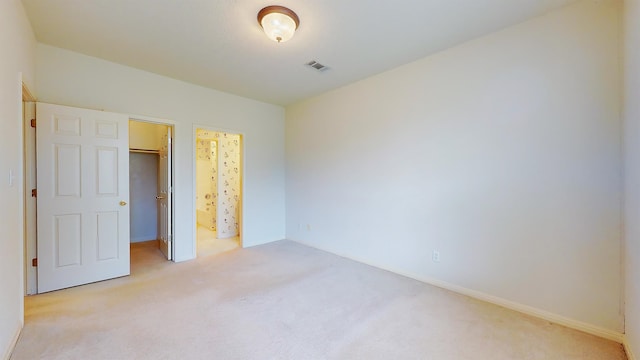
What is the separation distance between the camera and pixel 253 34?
2529mm

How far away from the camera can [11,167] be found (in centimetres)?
187

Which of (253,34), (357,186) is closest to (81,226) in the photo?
(253,34)

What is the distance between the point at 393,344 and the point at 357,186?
225 cm

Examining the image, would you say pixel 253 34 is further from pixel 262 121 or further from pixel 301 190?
pixel 301 190

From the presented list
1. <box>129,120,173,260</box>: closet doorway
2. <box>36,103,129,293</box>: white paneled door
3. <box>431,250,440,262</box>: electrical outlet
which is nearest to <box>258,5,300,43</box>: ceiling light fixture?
<box>36,103,129,293</box>: white paneled door

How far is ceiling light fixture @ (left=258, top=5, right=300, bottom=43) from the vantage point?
6.96 ft

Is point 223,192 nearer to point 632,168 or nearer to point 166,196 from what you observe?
point 166,196

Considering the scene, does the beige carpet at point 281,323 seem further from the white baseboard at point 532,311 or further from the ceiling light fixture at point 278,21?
the ceiling light fixture at point 278,21

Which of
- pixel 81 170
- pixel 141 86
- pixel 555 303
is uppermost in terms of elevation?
pixel 141 86

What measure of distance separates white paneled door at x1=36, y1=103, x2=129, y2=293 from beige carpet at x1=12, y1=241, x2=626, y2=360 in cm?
24

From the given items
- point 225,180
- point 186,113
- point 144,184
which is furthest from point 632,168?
point 144,184

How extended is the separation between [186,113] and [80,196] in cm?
167

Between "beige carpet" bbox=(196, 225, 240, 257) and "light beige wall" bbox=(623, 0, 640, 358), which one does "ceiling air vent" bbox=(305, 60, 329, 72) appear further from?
"beige carpet" bbox=(196, 225, 240, 257)

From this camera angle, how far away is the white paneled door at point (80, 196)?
2.71 m
